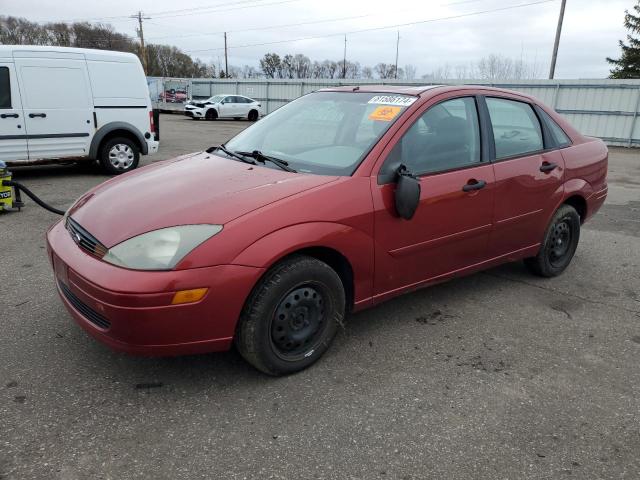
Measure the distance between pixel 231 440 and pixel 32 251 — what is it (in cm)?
356

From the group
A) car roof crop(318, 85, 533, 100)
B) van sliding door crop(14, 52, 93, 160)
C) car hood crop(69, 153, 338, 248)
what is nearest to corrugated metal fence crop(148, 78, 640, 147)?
van sliding door crop(14, 52, 93, 160)

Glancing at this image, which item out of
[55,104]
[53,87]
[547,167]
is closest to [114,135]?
[55,104]

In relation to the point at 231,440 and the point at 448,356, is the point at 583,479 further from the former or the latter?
the point at 231,440

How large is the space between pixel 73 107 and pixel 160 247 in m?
7.13

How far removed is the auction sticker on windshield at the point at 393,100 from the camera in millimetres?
3336

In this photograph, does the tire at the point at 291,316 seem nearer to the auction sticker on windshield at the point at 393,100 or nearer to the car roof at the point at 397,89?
→ the auction sticker on windshield at the point at 393,100

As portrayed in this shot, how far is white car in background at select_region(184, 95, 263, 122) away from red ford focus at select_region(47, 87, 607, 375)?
964 inches

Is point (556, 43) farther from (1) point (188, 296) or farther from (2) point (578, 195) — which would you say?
(1) point (188, 296)

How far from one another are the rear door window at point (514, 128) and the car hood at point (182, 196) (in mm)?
1573

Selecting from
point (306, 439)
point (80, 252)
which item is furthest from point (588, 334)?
point (80, 252)

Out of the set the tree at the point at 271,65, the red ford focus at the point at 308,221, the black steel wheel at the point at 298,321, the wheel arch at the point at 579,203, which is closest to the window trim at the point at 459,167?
the red ford focus at the point at 308,221

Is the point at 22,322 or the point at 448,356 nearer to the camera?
the point at 448,356

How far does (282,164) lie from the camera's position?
3168 millimetres

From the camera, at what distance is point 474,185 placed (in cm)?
347
